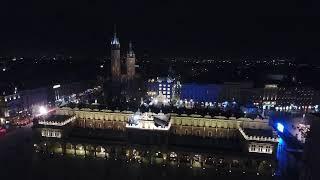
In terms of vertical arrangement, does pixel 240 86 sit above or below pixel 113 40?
below

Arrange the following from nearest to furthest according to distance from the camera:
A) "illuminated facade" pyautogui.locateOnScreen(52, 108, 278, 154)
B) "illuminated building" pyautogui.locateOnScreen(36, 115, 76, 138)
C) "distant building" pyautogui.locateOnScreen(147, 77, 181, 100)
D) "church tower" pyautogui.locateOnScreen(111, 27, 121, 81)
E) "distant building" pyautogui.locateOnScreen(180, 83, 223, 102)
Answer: "illuminated facade" pyautogui.locateOnScreen(52, 108, 278, 154)
"illuminated building" pyautogui.locateOnScreen(36, 115, 76, 138)
"distant building" pyautogui.locateOnScreen(147, 77, 181, 100)
"church tower" pyautogui.locateOnScreen(111, 27, 121, 81)
"distant building" pyautogui.locateOnScreen(180, 83, 223, 102)

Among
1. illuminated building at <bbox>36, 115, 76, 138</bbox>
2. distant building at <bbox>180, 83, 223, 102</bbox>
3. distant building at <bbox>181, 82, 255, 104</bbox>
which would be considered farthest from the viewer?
distant building at <bbox>180, 83, 223, 102</bbox>

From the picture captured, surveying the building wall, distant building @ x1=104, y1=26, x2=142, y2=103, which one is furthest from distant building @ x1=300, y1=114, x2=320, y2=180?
distant building @ x1=104, y1=26, x2=142, y2=103

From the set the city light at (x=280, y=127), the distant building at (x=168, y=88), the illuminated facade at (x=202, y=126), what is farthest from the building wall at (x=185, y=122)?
the distant building at (x=168, y=88)

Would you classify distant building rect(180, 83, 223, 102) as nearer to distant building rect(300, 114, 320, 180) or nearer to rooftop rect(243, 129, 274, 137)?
rooftop rect(243, 129, 274, 137)

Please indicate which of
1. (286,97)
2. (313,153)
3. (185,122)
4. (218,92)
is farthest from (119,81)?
(313,153)

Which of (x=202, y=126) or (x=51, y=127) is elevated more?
→ (x=51, y=127)

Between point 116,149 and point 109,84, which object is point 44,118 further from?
point 109,84

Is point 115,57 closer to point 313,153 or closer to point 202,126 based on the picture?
point 202,126

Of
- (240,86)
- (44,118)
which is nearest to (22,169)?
(44,118)

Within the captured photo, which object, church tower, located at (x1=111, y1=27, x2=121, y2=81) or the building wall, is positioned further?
church tower, located at (x1=111, y1=27, x2=121, y2=81)

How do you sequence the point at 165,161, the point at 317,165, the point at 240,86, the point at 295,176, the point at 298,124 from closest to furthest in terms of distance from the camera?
the point at 317,165 < the point at 295,176 < the point at 165,161 < the point at 298,124 < the point at 240,86
